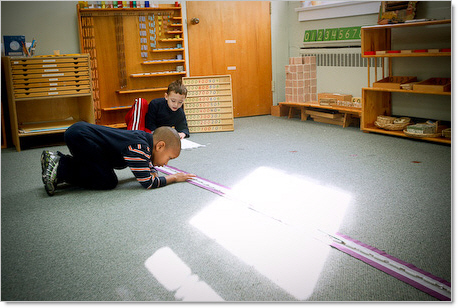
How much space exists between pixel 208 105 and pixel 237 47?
135 centimetres

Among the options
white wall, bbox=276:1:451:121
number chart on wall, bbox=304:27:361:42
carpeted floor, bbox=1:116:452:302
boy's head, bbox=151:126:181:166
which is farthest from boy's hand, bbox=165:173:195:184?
number chart on wall, bbox=304:27:361:42

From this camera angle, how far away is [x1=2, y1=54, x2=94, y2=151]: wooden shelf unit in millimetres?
5055

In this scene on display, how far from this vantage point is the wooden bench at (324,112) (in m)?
5.83

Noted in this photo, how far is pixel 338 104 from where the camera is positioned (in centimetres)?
601

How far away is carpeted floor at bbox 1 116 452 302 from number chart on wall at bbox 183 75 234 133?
5.68ft

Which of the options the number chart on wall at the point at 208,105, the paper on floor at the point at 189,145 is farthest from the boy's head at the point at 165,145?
the number chart on wall at the point at 208,105

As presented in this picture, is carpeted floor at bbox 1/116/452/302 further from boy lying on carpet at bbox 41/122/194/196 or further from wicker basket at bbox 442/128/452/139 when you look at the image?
wicker basket at bbox 442/128/452/139

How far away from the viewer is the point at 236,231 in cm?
253

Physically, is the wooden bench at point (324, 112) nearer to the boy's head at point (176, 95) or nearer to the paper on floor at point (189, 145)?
the paper on floor at point (189, 145)

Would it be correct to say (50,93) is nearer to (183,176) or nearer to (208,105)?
(208,105)

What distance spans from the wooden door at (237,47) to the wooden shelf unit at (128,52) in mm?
334

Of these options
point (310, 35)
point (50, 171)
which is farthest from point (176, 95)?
point (310, 35)

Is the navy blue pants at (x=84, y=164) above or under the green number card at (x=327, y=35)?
under

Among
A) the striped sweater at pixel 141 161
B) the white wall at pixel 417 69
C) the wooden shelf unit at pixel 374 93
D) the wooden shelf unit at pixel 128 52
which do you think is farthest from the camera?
the wooden shelf unit at pixel 128 52
